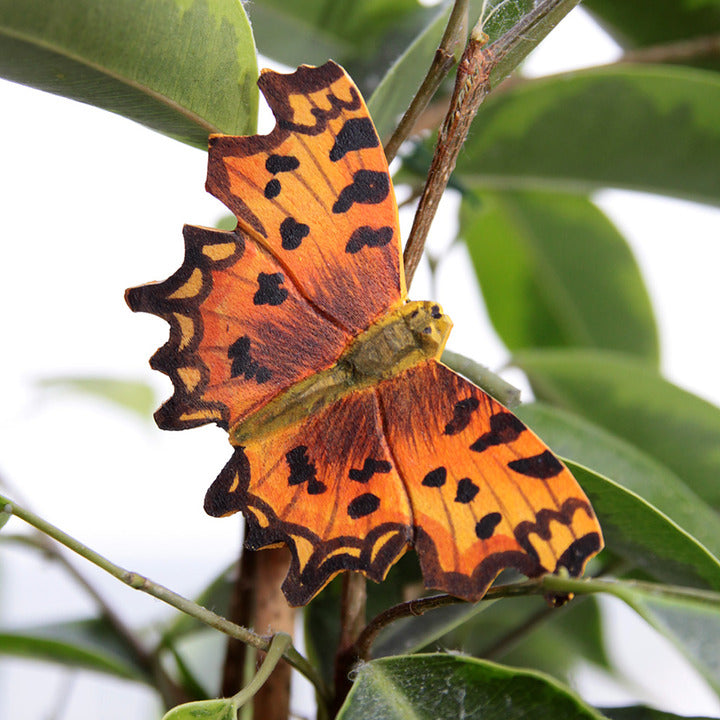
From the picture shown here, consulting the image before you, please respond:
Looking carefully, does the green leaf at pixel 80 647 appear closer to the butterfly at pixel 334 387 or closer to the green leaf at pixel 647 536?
the butterfly at pixel 334 387

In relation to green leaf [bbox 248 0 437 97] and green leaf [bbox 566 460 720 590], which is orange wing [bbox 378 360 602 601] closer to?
green leaf [bbox 566 460 720 590]

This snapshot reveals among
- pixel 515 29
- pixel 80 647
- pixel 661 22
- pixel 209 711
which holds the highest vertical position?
pixel 661 22

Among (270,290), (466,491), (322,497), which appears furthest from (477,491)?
(270,290)

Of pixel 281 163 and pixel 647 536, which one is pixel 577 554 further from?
pixel 281 163

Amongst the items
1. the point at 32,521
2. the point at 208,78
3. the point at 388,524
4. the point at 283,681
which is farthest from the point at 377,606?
the point at 208,78

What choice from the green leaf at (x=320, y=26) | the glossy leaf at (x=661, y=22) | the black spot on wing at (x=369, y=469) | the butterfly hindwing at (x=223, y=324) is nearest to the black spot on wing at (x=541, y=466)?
the black spot on wing at (x=369, y=469)

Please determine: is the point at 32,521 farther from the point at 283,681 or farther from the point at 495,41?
the point at 495,41
